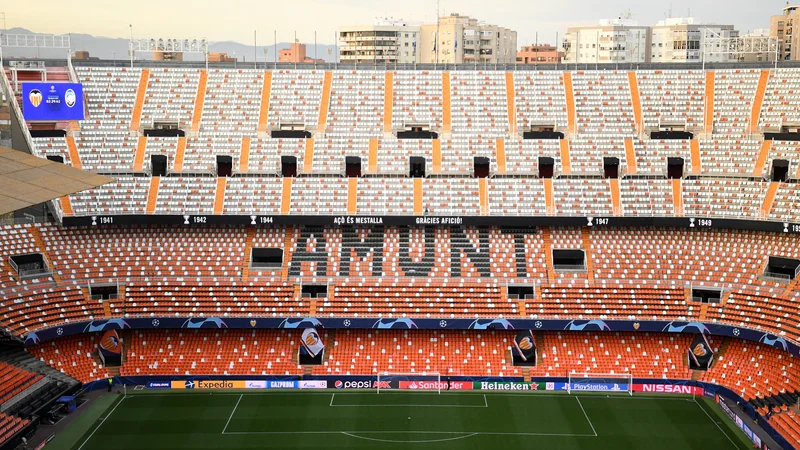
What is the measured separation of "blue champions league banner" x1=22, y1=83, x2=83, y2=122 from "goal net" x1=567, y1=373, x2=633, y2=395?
122ft

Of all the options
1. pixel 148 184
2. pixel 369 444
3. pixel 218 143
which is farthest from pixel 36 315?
pixel 369 444

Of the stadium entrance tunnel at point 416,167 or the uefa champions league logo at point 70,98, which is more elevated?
the uefa champions league logo at point 70,98

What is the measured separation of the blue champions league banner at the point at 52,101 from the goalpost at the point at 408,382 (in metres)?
28.5

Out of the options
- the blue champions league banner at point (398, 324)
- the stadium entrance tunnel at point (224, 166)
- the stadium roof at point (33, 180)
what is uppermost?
the stadium entrance tunnel at point (224, 166)

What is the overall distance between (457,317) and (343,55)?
9016 centimetres

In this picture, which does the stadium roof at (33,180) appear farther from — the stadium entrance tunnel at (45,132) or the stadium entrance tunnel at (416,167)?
the stadium entrance tunnel at (416,167)

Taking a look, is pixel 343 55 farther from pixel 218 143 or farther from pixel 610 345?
pixel 610 345

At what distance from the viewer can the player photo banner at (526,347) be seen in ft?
153

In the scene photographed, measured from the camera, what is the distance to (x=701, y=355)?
45.7 m

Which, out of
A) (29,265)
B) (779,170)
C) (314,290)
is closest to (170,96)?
(29,265)

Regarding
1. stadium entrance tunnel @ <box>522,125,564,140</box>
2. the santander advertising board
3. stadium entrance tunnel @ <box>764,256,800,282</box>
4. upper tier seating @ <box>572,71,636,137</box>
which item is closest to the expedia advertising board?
the santander advertising board

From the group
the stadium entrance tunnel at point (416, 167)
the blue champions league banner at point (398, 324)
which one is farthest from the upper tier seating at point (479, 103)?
the blue champions league banner at point (398, 324)

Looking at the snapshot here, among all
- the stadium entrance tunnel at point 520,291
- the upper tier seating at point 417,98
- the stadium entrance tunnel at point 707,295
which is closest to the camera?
the stadium entrance tunnel at point 707,295

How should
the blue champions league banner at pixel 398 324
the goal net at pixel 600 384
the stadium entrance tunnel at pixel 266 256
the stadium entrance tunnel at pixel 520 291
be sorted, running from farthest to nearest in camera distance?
1. the stadium entrance tunnel at pixel 266 256
2. the stadium entrance tunnel at pixel 520 291
3. the blue champions league banner at pixel 398 324
4. the goal net at pixel 600 384
